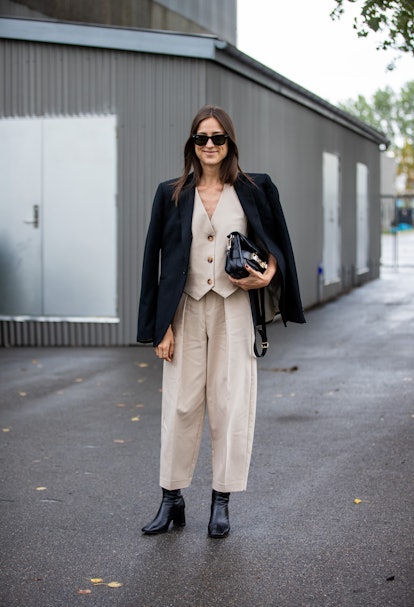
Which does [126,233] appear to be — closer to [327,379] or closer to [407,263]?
[327,379]

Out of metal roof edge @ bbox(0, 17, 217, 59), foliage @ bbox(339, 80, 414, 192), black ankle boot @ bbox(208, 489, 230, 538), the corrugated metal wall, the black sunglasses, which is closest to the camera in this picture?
the black sunglasses

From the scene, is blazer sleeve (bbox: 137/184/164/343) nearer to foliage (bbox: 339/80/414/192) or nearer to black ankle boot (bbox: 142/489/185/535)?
black ankle boot (bbox: 142/489/185/535)

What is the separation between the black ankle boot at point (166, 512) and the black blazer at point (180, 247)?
0.78m

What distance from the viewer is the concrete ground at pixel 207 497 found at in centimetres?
454

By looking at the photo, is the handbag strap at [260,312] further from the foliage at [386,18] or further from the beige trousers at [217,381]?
the foliage at [386,18]

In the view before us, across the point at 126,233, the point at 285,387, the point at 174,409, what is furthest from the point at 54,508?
the point at 126,233

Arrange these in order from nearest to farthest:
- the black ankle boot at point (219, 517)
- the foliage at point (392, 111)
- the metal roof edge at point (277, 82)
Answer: the black ankle boot at point (219, 517) → the metal roof edge at point (277, 82) → the foliage at point (392, 111)

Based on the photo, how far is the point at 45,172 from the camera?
1284 centimetres

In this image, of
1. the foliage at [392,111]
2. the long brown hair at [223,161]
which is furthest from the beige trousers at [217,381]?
the foliage at [392,111]

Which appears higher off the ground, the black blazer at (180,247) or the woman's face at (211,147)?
the woman's face at (211,147)

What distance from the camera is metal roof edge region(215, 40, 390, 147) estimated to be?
516 inches

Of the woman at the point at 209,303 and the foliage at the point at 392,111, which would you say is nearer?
the woman at the point at 209,303

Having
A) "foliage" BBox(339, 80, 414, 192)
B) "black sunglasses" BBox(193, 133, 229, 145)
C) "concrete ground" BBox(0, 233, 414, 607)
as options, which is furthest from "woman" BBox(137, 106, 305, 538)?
"foliage" BBox(339, 80, 414, 192)

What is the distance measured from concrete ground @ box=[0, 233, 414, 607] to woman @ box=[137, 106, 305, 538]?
0.37m
